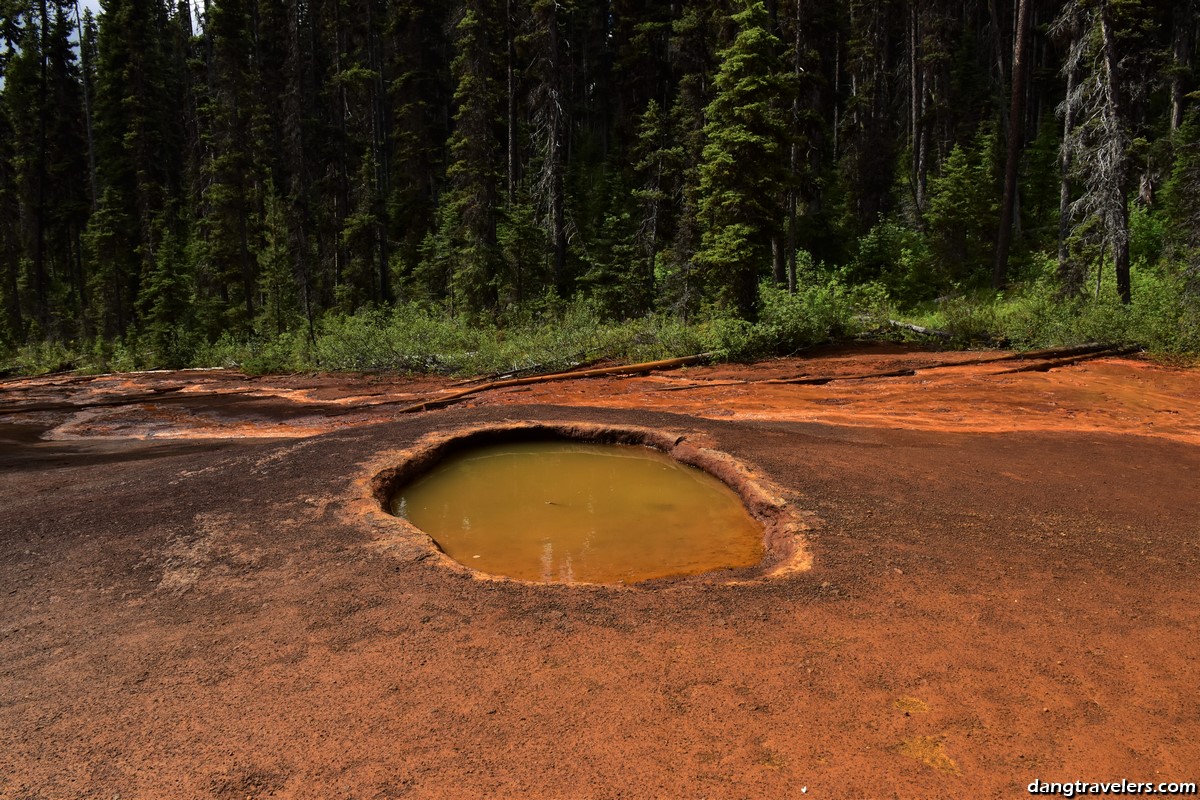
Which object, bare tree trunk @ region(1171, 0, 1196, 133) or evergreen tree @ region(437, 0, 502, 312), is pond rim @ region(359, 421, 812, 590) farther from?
bare tree trunk @ region(1171, 0, 1196, 133)

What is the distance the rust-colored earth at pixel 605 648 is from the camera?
2848mm

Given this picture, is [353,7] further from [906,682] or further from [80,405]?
[906,682]

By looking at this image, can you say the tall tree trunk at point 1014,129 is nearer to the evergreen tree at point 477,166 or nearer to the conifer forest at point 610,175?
the conifer forest at point 610,175

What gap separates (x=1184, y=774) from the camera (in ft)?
9.08

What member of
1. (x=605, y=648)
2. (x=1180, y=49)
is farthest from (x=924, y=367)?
(x=1180, y=49)

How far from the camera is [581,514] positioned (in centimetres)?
658

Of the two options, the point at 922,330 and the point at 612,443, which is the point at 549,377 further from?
the point at 922,330

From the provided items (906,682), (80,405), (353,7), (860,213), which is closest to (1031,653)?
(906,682)

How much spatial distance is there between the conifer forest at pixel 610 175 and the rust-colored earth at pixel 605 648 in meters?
11.2

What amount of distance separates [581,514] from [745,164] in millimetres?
13012

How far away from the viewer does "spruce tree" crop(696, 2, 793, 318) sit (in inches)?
642

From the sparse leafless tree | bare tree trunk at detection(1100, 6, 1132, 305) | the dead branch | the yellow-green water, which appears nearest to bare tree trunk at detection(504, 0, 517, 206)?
the dead branch

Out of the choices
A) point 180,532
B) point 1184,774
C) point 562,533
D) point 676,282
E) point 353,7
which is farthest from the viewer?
point 353,7

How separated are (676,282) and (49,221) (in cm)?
4228
